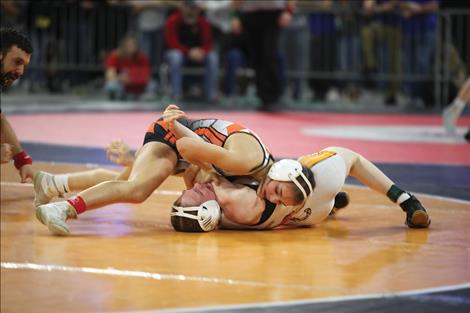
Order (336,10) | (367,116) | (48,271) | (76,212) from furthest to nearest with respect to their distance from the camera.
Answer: (336,10) → (367,116) → (76,212) → (48,271)

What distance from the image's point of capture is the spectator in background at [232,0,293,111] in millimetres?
15359

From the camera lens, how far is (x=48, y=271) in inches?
187

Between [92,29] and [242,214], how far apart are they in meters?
12.8

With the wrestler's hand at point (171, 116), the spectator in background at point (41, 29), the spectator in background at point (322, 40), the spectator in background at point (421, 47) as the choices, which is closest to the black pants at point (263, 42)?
the spectator in background at point (322, 40)

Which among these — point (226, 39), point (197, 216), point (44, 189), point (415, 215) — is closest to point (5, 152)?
point (44, 189)

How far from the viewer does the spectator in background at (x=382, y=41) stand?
1686 centimetres

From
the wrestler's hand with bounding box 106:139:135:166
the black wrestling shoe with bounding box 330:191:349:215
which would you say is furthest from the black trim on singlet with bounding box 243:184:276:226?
the wrestler's hand with bounding box 106:139:135:166

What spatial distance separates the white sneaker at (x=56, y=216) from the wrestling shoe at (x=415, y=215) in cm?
181

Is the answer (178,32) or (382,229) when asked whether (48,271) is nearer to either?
(382,229)

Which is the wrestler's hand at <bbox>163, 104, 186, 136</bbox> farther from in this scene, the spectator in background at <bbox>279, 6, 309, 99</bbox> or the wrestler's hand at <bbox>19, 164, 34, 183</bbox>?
the spectator in background at <bbox>279, 6, 309, 99</bbox>

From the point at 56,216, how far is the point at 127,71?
11.5m

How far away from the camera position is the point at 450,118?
1183 cm

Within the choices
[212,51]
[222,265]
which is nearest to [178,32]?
[212,51]

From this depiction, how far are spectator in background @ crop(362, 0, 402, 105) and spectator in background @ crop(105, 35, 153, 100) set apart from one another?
331 cm
